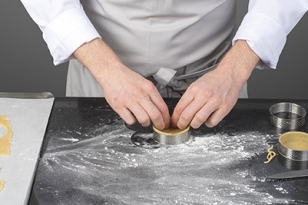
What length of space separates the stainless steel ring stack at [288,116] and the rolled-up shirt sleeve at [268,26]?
0.12m

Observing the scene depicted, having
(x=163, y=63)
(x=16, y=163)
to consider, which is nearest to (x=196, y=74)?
(x=163, y=63)

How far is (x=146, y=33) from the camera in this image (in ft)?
5.04

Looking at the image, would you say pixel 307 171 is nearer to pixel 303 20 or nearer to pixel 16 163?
pixel 16 163

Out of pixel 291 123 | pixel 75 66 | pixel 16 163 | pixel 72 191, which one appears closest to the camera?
pixel 72 191

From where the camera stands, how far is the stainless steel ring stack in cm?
144

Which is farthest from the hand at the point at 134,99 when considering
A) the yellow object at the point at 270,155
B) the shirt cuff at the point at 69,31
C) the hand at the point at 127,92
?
the yellow object at the point at 270,155

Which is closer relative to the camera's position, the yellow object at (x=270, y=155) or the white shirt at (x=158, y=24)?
the yellow object at (x=270, y=155)

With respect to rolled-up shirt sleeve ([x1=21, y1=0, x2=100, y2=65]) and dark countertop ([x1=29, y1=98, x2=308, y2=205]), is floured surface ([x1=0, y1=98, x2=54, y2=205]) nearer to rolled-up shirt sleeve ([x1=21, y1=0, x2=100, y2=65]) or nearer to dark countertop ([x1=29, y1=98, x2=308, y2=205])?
dark countertop ([x1=29, y1=98, x2=308, y2=205])

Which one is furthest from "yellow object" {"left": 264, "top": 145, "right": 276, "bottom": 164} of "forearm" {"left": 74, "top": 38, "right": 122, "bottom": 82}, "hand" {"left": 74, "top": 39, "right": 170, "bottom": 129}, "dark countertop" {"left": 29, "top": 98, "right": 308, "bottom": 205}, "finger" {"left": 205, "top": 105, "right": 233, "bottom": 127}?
"forearm" {"left": 74, "top": 38, "right": 122, "bottom": 82}

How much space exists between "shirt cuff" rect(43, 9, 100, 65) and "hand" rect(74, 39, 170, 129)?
4 centimetres

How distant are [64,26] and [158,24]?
230 millimetres

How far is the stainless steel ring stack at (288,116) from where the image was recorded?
1.44m

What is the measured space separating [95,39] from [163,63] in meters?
0.19

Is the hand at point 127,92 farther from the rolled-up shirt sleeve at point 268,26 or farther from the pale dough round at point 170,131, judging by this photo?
the rolled-up shirt sleeve at point 268,26
